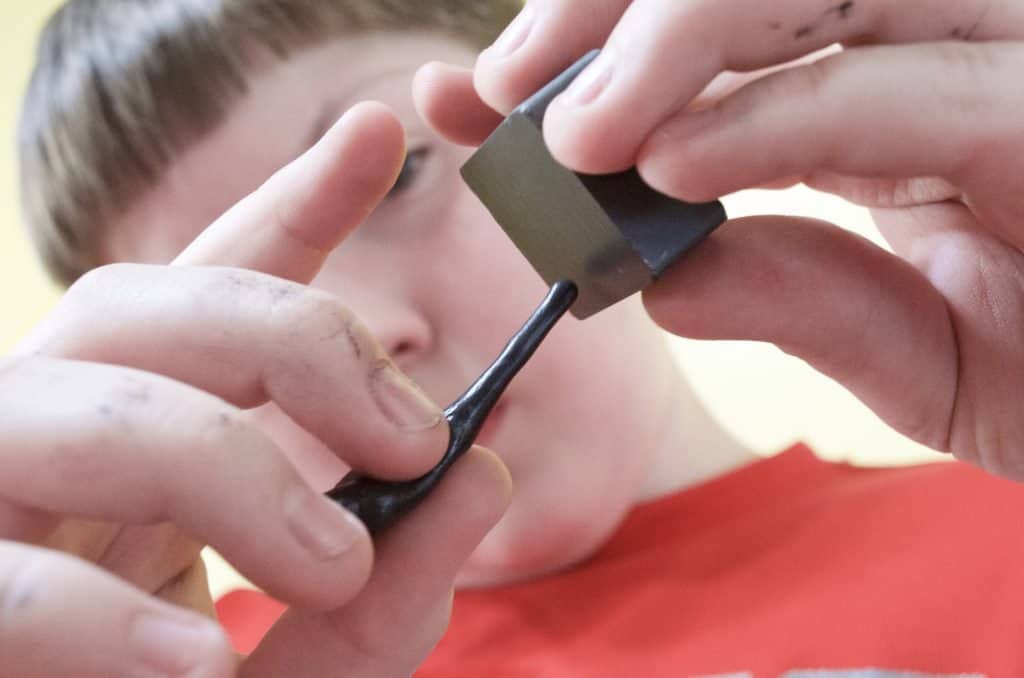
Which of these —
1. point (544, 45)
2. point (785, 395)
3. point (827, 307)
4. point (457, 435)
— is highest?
point (544, 45)

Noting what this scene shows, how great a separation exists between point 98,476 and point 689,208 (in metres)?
0.27

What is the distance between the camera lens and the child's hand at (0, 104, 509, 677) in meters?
0.30

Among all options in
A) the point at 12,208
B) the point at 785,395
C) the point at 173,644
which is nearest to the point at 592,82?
the point at 173,644

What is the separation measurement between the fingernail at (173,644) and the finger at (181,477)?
0.04m

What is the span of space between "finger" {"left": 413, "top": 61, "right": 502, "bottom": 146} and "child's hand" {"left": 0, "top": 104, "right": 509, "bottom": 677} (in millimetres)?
25

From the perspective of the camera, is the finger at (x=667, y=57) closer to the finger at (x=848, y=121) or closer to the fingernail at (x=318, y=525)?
the finger at (x=848, y=121)

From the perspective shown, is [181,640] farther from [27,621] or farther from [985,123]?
[985,123]

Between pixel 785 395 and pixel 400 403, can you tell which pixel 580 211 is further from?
pixel 785 395

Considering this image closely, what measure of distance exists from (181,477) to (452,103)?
240 millimetres

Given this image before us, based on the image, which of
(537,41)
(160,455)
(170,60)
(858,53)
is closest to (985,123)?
(858,53)

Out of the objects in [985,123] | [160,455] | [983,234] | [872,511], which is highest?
[160,455]

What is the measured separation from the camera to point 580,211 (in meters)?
0.39

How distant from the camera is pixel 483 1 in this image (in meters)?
0.96

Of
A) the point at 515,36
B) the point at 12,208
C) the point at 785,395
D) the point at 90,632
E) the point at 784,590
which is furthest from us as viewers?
the point at 12,208
